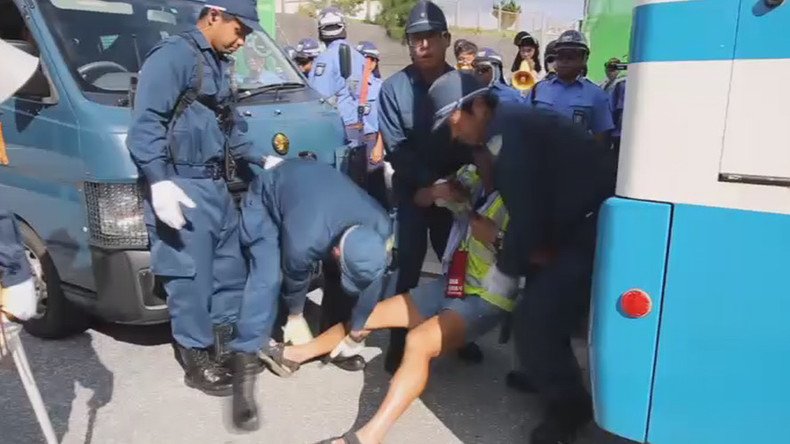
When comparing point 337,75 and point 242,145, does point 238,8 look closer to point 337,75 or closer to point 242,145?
point 242,145

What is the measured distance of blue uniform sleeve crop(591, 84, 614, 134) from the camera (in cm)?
496

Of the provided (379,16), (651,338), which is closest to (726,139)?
(651,338)

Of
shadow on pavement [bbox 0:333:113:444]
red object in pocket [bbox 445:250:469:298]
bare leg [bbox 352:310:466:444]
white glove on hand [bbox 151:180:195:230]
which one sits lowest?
shadow on pavement [bbox 0:333:113:444]

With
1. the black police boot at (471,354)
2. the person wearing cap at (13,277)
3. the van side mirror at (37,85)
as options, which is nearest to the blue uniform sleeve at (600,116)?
the black police boot at (471,354)

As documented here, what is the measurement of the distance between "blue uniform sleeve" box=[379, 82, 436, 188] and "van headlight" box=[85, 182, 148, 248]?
1.23m

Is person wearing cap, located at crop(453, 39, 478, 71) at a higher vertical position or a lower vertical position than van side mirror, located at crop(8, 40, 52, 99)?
Result: higher

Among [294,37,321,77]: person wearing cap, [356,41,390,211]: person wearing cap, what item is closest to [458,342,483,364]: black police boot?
[356,41,390,211]: person wearing cap

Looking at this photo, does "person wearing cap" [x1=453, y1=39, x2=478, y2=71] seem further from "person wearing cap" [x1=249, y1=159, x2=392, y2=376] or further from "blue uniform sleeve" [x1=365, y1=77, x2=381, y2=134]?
"person wearing cap" [x1=249, y1=159, x2=392, y2=376]

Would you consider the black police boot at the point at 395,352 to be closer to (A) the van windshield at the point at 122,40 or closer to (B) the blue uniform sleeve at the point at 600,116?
(A) the van windshield at the point at 122,40

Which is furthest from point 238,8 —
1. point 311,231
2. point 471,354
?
point 471,354

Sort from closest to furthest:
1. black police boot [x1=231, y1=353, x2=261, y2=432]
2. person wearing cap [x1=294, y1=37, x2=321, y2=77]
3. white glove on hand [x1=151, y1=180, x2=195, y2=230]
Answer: white glove on hand [x1=151, y1=180, x2=195, y2=230]
black police boot [x1=231, y1=353, x2=261, y2=432]
person wearing cap [x1=294, y1=37, x2=321, y2=77]

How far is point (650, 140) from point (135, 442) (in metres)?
2.44

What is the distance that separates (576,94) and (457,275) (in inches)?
91.8

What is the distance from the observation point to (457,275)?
3207 millimetres
